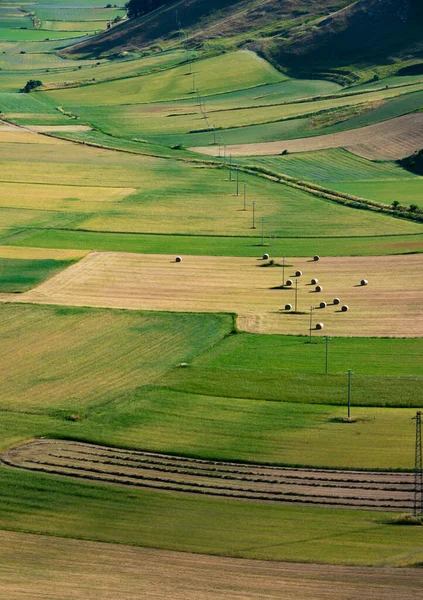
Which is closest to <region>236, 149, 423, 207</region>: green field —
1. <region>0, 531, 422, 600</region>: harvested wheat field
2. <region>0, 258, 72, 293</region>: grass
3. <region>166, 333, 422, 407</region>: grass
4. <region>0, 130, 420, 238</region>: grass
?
<region>0, 130, 420, 238</region>: grass

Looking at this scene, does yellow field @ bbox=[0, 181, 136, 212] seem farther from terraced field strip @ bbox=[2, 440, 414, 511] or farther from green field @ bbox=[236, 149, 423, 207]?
terraced field strip @ bbox=[2, 440, 414, 511]

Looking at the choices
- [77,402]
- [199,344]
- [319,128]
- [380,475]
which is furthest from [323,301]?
[319,128]

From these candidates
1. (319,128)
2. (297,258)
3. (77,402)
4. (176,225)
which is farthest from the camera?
(319,128)

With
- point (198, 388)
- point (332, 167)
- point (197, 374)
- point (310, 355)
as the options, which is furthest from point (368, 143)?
point (198, 388)

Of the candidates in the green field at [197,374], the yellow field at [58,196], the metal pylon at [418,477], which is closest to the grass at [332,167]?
the green field at [197,374]

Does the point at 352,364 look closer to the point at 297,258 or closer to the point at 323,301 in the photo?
the point at 323,301

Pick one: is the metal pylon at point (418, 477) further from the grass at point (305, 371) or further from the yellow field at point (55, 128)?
the yellow field at point (55, 128)

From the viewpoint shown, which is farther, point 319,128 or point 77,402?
point 319,128
